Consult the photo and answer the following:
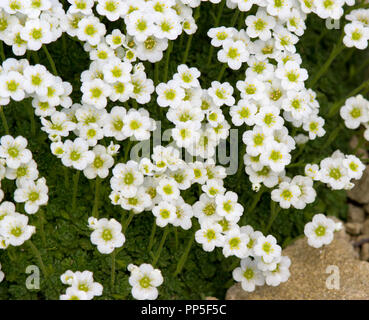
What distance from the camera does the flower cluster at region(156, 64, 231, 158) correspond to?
12.7 feet

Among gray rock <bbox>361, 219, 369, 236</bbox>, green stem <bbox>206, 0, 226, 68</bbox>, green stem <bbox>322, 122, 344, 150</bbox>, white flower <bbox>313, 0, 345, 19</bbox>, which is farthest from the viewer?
gray rock <bbox>361, 219, 369, 236</bbox>

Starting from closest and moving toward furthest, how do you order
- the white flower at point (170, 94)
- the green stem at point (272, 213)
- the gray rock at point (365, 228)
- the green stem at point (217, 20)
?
1. the white flower at point (170, 94)
2. the green stem at point (272, 213)
3. the green stem at point (217, 20)
4. the gray rock at point (365, 228)

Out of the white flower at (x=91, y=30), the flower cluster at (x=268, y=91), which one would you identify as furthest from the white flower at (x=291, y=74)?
the white flower at (x=91, y=30)

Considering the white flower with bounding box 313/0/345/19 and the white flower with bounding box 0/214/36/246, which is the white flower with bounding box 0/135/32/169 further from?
the white flower with bounding box 313/0/345/19

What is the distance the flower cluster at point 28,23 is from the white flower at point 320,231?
7.14ft

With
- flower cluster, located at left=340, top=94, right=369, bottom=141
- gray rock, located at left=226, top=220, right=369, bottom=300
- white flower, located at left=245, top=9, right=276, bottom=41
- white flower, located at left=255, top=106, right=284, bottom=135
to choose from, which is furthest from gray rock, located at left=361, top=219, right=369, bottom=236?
white flower, located at left=245, top=9, right=276, bottom=41

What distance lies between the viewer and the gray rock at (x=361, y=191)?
486 centimetres

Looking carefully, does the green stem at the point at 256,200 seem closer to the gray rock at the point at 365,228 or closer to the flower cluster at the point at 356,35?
the gray rock at the point at 365,228

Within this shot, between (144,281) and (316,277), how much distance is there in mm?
1310

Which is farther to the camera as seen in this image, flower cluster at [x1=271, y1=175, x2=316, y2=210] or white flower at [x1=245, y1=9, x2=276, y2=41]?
white flower at [x1=245, y1=9, x2=276, y2=41]

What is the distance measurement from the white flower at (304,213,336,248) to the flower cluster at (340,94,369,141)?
2.76 ft

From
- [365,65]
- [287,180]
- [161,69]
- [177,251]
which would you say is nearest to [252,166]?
[287,180]

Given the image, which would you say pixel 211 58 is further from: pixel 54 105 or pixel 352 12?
pixel 54 105

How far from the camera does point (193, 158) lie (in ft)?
13.5
